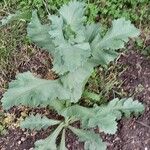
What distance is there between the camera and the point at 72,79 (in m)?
3.39

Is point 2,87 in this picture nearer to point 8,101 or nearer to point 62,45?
point 8,101

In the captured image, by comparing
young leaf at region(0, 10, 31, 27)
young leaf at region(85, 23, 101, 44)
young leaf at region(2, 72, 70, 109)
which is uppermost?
young leaf at region(0, 10, 31, 27)

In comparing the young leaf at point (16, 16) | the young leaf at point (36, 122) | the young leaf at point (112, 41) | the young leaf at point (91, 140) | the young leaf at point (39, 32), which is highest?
the young leaf at point (16, 16)

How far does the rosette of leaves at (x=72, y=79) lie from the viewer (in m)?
3.13

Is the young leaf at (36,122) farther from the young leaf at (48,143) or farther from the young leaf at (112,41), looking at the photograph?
the young leaf at (112,41)

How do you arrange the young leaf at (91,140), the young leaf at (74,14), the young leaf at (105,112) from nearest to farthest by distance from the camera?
the young leaf at (74,14)
the young leaf at (105,112)
the young leaf at (91,140)

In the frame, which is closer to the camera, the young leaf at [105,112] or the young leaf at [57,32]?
the young leaf at [57,32]

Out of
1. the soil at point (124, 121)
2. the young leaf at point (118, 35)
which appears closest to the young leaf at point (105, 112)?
the soil at point (124, 121)

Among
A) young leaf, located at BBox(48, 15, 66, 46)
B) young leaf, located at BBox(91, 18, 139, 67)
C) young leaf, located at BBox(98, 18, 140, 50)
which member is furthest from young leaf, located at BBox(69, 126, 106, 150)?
young leaf, located at BBox(48, 15, 66, 46)

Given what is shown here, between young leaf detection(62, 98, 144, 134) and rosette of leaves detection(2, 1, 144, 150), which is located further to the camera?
young leaf detection(62, 98, 144, 134)

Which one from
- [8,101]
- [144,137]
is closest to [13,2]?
[8,101]

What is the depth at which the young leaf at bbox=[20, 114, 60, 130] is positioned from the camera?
3605 millimetres

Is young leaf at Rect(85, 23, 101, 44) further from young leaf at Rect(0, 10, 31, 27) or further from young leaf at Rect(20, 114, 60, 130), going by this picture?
young leaf at Rect(20, 114, 60, 130)

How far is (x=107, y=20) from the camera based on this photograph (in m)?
4.23
